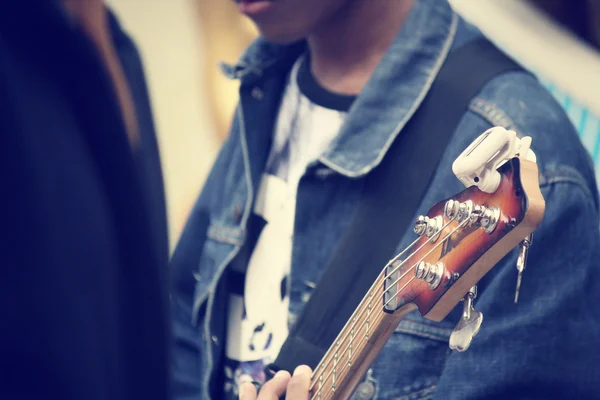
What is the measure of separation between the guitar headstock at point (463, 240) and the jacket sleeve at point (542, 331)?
10 centimetres

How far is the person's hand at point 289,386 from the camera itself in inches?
24.7

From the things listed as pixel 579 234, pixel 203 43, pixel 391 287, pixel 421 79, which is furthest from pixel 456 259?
pixel 203 43

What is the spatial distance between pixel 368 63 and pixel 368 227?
0.77 ft

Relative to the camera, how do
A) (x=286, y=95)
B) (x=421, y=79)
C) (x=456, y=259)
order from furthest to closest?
(x=286, y=95), (x=421, y=79), (x=456, y=259)

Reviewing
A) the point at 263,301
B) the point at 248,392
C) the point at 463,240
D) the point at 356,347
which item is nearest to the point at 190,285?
the point at 263,301

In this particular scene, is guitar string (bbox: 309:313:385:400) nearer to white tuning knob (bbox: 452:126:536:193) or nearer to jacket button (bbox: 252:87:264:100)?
white tuning knob (bbox: 452:126:536:193)

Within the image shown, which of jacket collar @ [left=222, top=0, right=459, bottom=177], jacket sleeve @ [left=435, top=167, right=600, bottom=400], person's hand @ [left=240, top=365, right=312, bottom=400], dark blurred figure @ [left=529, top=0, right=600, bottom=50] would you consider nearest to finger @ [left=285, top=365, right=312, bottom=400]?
person's hand @ [left=240, top=365, right=312, bottom=400]

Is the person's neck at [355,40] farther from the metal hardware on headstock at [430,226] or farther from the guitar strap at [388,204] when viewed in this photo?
the metal hardware on headstock at [430,226]

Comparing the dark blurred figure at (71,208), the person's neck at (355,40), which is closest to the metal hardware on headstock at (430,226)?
the dark blurred figure at (71,208)

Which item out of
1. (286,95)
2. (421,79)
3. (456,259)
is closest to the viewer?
(456,259)

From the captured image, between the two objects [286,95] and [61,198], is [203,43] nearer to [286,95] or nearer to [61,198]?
[286,95]

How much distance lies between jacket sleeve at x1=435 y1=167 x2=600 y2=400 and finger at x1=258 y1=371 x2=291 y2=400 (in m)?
0.14

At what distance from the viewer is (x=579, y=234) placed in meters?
0.65

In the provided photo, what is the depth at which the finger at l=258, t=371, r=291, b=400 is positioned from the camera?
2.07 feet
